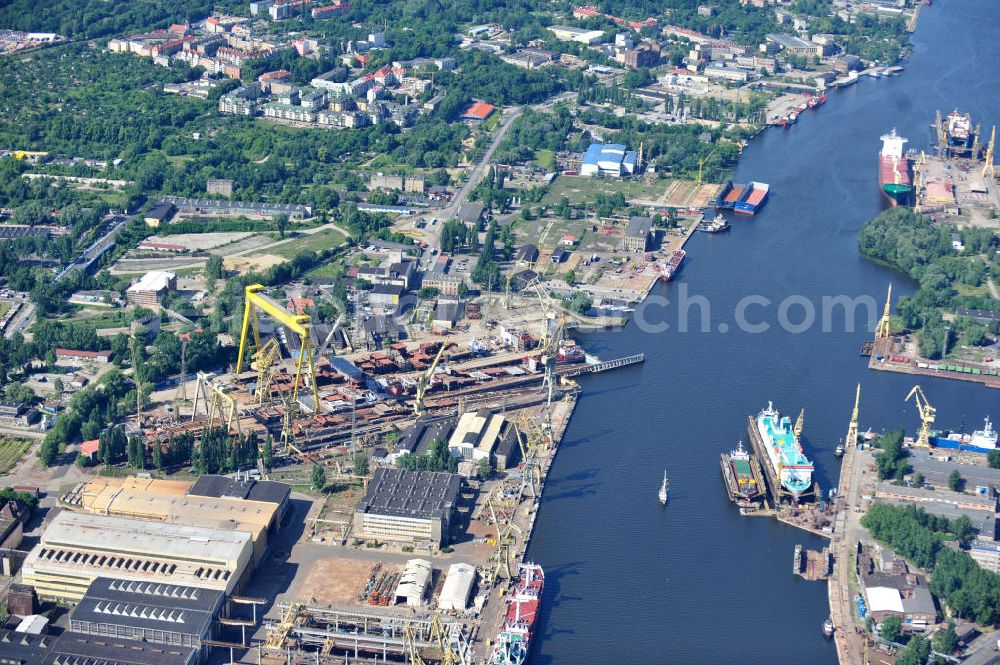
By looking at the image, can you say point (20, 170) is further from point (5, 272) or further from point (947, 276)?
point (947, 276)

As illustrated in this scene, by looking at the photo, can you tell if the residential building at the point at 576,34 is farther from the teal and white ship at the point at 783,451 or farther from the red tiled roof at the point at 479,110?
the teal and white ship at the point at 783,451

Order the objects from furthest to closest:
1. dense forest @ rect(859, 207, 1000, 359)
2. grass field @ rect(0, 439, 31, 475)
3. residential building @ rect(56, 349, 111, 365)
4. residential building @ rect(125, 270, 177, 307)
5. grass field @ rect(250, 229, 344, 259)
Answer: grass field @ rect(250, 229, 344, 259)
residential building @ rect(125, 270, 177, 307)
dense forest @ rect(859, 207, 1000, 359)
residential building @ rect(56, 349, 111, 365)
grass field @ rect(0, 439, 31, 475)

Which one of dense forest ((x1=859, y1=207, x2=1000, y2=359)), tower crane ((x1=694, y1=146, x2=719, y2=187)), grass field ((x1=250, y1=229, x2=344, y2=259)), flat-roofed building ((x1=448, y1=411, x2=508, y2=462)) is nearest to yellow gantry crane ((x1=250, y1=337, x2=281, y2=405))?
flat-roofed building ((x1=448, y1=411, x2=508, y2=462))

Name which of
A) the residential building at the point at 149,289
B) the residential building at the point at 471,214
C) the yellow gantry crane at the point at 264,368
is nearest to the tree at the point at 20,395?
the yellow gantry crane at the point at 264,368

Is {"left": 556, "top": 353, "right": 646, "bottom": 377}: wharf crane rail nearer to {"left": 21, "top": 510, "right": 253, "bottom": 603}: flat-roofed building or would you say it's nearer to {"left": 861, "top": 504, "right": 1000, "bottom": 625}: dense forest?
{"left": 861, "top": 504, "right": 1000, "bottom": 625}: dense forest

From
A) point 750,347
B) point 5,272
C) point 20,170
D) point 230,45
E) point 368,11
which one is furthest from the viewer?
point 368,11

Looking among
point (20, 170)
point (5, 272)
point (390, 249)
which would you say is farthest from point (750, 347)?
point (20, 170)
